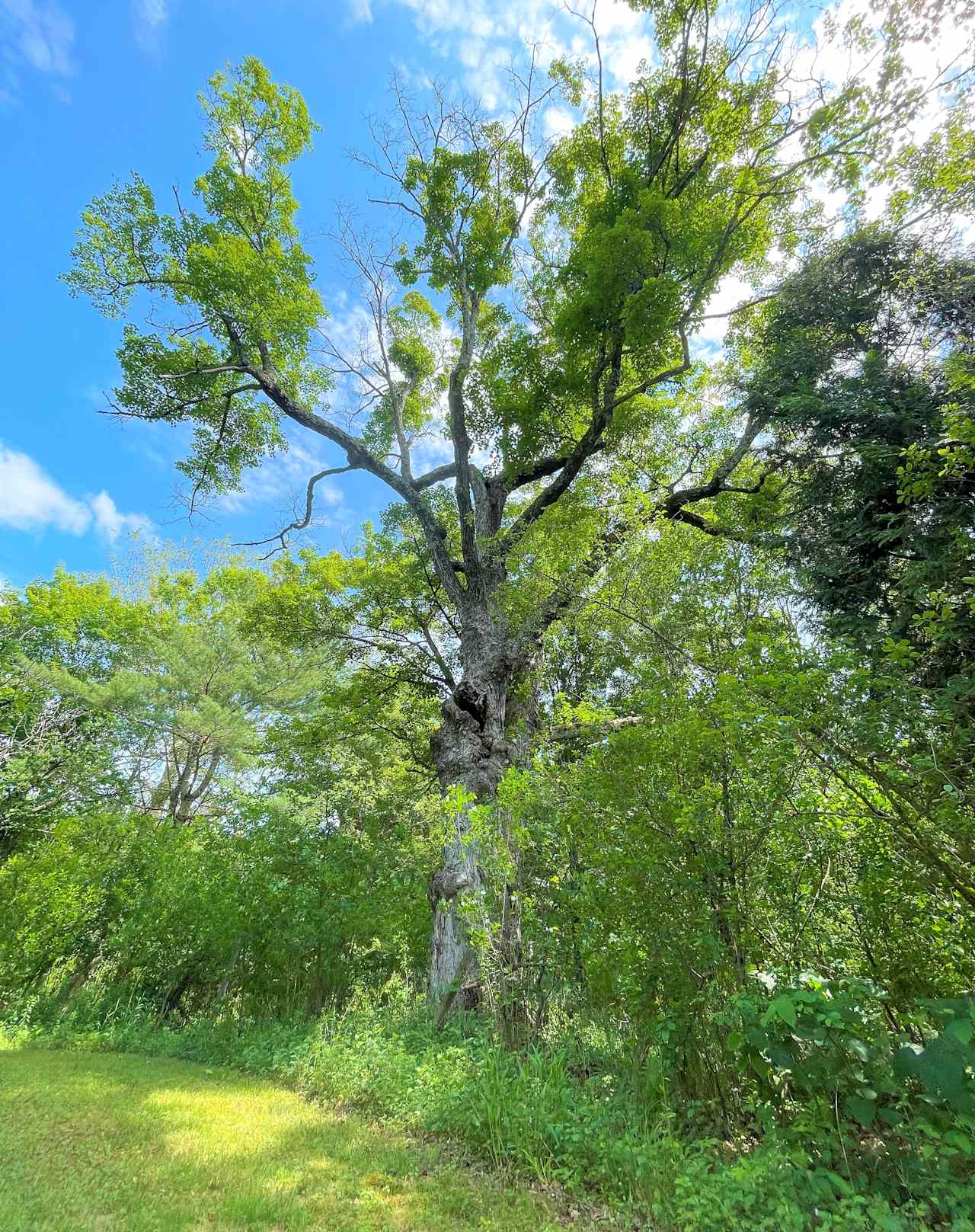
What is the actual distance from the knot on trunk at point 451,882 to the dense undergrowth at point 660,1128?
1.05 meters

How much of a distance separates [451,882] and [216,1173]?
2.72 m

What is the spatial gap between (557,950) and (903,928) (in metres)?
2.03

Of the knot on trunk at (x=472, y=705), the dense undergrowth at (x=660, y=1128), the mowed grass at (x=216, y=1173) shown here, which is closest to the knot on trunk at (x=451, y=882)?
the dense undergrowth at (x=660, y=1128)

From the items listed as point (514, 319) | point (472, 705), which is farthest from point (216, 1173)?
point (514, 319)

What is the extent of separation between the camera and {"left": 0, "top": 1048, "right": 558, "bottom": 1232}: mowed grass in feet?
6.61

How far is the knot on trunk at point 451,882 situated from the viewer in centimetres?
488

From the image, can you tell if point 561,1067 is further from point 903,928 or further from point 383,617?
point 383,617

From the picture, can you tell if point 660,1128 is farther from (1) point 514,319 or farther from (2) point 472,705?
(1) point 514,319

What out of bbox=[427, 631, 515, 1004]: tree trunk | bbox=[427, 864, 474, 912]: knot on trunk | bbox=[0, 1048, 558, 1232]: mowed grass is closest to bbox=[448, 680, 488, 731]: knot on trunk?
bbox=[427, 631, 515, 1004]: tree trunk

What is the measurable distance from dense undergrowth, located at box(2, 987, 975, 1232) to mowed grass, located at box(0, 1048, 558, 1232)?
0.86ft

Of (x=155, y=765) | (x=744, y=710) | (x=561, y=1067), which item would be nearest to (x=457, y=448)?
(x=744, y=710)

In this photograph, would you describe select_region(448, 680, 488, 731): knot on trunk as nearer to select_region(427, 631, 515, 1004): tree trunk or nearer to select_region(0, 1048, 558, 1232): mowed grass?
select_region(427, 631, 515, 1004): tree trunk

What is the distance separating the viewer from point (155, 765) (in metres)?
13.9

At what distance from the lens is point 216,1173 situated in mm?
2404
